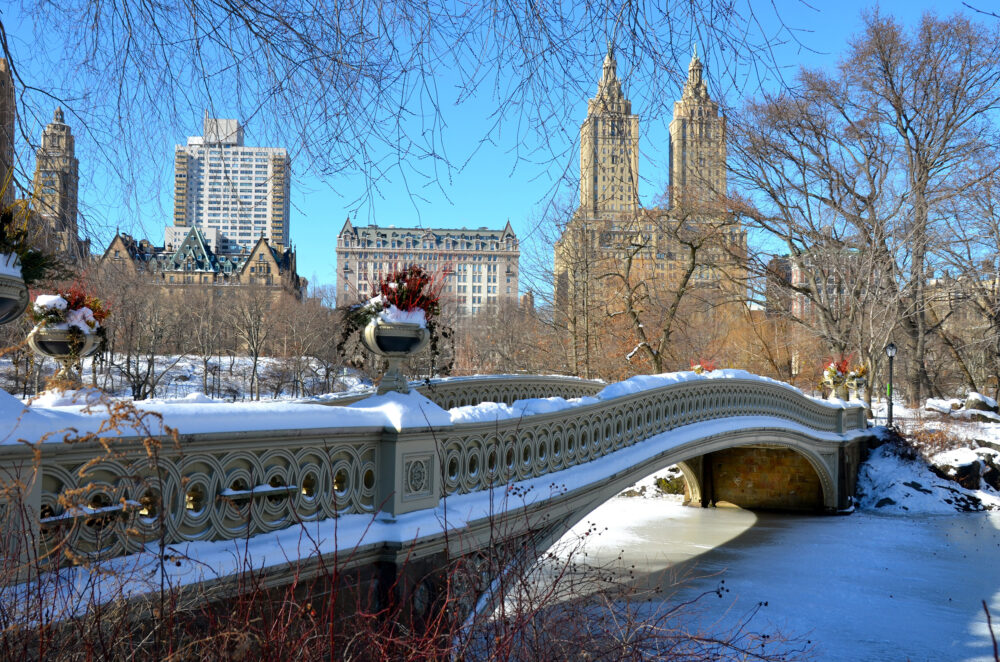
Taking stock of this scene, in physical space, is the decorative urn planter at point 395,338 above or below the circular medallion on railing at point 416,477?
above

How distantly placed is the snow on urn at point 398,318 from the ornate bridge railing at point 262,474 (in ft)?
3.50

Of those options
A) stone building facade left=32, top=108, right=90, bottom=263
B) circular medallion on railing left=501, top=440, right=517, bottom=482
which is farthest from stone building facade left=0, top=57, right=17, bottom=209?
circular medallion on railing left=501, top=440, right=517, bottom=482

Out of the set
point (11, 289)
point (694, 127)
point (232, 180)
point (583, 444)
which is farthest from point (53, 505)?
point (583, 444)

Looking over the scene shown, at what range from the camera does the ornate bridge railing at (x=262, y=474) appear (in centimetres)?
345

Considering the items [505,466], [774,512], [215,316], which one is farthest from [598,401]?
[215,316]

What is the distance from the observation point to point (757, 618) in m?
10.8

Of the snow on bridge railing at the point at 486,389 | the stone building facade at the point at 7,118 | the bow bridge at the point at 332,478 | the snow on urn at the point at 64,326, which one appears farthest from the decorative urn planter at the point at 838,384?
the stone building facade at the point at 7,118

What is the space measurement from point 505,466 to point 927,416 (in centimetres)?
2240

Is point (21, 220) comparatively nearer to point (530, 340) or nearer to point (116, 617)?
point (116, 617)

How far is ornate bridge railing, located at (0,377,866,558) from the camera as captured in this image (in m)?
3.45

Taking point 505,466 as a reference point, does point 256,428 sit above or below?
above

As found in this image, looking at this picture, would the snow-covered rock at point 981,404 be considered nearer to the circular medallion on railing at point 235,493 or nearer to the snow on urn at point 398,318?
the snow on urn at point 398,318

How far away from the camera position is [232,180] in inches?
146

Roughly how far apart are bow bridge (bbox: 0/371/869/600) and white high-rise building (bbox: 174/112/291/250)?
1004 millimetres
